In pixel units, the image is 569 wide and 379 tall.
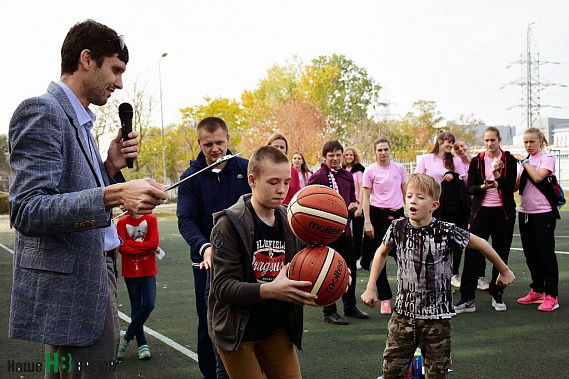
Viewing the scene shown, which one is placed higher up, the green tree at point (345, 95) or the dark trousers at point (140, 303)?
the green tree at point (345, 95)

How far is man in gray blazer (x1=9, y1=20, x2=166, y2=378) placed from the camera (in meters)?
2.23

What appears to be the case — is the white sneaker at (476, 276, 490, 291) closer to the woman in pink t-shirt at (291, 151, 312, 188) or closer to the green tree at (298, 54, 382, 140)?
the woman in pink t-shirt at (291, 151, 312, 188)

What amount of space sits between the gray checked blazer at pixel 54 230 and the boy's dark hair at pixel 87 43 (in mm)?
230

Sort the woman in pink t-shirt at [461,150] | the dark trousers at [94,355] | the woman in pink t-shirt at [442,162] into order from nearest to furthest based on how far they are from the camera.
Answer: the dark trousers at [94,355] → the woman in pink t-shirt at [442,162] → the woman in pink t-shirt at [461,150]

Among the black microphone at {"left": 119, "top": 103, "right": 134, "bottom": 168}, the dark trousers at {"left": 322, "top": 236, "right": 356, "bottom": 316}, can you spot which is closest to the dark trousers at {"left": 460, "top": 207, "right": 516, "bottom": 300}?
the dark trousers at {"left": 322, "top": 236, "right": 356, "bottom": 316}

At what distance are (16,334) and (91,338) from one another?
31 centimetres

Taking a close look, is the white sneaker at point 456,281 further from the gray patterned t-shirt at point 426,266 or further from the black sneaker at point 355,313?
the gray patterned t-shirt at point 426,266

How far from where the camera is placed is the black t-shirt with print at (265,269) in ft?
10.8

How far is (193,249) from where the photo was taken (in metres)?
4.76

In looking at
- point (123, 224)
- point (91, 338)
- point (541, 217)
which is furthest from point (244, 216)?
point (541, 217)

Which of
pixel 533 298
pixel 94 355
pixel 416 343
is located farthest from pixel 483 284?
pixel 94 355

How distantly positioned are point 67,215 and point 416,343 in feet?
10.0

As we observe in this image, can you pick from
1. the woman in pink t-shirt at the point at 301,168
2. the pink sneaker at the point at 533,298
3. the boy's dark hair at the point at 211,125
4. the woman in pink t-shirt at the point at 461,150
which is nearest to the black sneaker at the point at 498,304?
the pink sneaker at the point at 533,298

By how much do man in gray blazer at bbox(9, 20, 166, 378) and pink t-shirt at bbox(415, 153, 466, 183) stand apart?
7.00 meters
